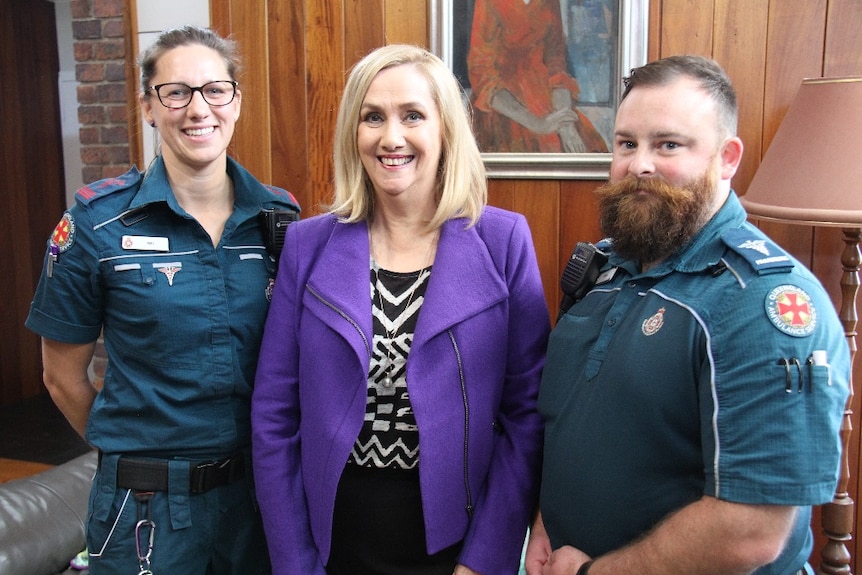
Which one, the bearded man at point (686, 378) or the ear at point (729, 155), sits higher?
the ear at point (729, 155)

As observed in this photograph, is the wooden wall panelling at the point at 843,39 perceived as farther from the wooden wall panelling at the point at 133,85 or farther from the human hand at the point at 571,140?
the wooden wall panelling at the point at 133,85

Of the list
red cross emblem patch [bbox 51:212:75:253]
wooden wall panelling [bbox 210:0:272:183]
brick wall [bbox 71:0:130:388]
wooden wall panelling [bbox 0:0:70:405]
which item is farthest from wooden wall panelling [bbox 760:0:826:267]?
wooden wall panelling [bbox 0:0:70:405]

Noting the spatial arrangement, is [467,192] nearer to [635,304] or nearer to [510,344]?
[510,344]

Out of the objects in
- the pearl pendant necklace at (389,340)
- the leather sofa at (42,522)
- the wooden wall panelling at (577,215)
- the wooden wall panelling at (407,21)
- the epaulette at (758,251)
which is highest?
the wooden wall panelling at (407,21)

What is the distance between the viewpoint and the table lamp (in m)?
1.85

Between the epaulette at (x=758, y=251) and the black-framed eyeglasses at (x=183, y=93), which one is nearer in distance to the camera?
the epaulette at (x=758, y=251)

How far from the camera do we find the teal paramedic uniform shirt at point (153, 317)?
1485 mm

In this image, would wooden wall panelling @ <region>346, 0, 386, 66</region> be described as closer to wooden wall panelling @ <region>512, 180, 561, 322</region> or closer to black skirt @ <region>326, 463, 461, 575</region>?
wooden wall panelling @ <region>512, 180, 561, 322</region>

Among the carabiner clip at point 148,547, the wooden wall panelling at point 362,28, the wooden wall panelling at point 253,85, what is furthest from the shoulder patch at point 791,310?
the wooden wall panelling at point 253,85

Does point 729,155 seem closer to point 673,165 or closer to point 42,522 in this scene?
point 673,165

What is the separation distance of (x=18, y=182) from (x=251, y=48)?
2.92 meters

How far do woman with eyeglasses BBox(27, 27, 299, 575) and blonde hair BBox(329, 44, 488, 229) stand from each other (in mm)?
261

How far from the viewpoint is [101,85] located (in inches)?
114

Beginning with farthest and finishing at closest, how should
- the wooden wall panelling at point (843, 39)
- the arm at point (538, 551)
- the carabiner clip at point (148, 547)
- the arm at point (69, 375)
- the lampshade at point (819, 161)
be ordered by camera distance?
the wooden wall panelling at point (843, 39)
the lampshade at point (819, 161)
the arm at point (69, 375)
the carabiner clip at point (148, 547)
the arm at point (538, 551)
